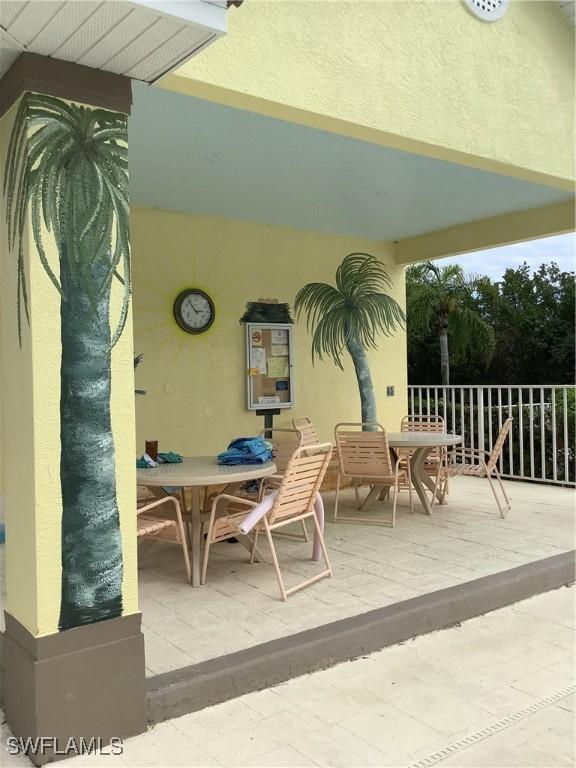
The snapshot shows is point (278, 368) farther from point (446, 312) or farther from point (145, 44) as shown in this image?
point (446, 312)

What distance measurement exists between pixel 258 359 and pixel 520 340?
16.6m

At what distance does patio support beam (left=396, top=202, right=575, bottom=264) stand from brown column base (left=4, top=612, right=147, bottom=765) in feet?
18.7

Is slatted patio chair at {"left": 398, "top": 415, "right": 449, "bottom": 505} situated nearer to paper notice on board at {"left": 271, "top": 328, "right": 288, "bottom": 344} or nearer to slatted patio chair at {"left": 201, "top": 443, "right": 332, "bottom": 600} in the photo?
paper notice on board at {"left": 271, "top": 328, "right": 288, "bottom": 344}

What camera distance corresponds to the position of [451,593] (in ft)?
11.9

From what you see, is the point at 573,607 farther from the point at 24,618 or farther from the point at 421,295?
the point at 421,295

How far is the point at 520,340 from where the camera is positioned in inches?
845

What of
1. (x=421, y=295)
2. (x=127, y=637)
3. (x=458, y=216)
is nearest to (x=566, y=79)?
(x=458, y=216)

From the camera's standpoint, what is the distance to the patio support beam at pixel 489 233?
21.3 ft

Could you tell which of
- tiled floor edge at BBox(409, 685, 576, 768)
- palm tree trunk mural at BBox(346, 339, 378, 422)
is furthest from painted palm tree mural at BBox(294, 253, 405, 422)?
tiled floor edge at BBox(409, 685, 576, 768)

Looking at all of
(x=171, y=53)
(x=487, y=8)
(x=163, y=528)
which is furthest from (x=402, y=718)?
(x=487, y=8)

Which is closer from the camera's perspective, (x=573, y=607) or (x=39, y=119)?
(x=39, y=119)

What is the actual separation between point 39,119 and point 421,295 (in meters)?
15.2

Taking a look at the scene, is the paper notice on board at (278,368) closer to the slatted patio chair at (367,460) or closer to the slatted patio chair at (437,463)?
the slatted patio chair at (437,463)

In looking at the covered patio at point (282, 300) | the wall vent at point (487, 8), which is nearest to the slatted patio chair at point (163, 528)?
the covered patio at point (282, 300)
